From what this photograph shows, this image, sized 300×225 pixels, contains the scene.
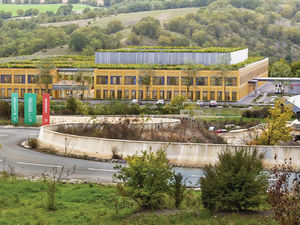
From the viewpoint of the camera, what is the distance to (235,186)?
40.4 ft

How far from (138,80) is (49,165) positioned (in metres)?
64.9

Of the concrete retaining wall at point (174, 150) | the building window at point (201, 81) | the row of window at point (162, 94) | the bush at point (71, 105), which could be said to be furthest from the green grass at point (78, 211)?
the building window at point (201, 81)

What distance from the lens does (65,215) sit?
12.4 meters

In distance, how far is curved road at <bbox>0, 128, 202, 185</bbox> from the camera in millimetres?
20016

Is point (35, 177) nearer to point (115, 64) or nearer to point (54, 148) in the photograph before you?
point (54, 148)

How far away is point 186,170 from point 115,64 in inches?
2836

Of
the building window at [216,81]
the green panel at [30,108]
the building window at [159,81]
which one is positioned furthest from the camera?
the building window at [159,81]

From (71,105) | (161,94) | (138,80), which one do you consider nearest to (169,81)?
(161,94)

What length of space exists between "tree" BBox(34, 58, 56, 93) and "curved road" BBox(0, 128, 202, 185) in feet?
205

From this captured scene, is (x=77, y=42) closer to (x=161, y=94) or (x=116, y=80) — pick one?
(x=116, y=80)

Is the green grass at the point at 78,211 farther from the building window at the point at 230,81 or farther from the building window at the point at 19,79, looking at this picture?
the building window at the point at 19,79

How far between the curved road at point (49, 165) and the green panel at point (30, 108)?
33.6 feet

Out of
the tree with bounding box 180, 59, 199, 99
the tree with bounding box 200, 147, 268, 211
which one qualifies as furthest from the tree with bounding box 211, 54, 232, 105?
the tree with bounding box 200, 147, 268, 211

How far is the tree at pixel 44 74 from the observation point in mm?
89812
